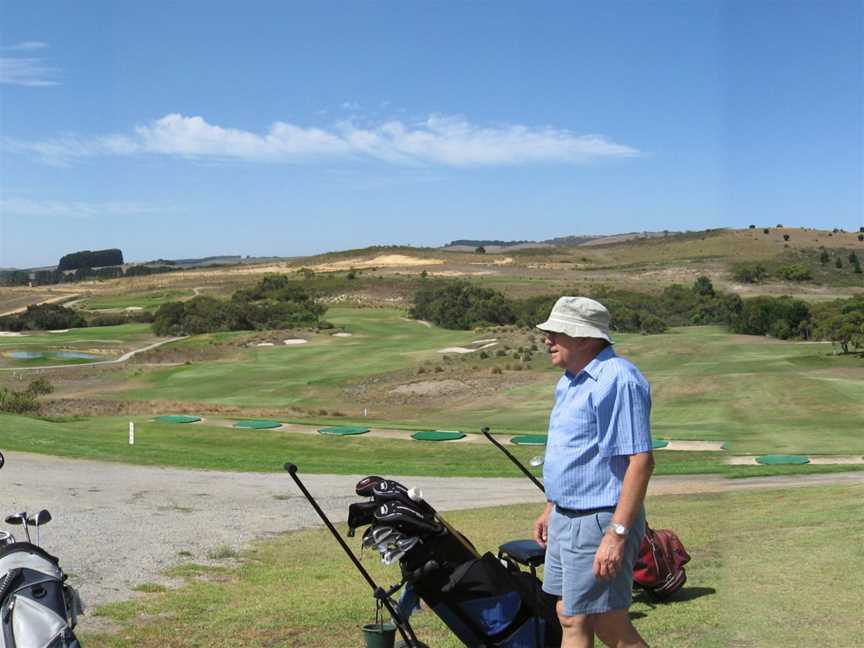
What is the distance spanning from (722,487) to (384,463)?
325 inches

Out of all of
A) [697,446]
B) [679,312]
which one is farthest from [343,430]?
[679,312]

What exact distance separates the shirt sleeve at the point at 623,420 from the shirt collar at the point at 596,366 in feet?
0.48

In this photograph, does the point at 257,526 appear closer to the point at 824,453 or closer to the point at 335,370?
the point at 824,453

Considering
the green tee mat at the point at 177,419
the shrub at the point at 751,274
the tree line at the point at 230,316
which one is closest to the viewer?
the green tee mat at the point at 177,419

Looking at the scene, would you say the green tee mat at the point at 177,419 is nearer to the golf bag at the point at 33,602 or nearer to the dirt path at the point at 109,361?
the dirt path at the point at 109,361

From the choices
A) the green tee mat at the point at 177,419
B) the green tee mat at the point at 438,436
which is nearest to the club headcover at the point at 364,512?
the green tee mat at the point at 438,436

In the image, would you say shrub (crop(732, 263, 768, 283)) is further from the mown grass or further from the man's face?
the man's face

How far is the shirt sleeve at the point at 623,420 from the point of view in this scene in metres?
4.90

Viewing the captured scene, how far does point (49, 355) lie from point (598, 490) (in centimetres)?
6327

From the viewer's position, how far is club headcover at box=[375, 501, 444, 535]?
515cm

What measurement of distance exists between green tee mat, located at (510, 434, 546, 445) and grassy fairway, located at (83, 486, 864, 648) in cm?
1386

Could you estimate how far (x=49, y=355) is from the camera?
207ft

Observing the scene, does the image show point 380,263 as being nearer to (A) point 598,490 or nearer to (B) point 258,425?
(B) point 258,425

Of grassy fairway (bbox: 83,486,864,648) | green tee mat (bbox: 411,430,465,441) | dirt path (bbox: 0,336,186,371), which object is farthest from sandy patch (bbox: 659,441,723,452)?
dirt path (bbox: 0,336,186,371)
